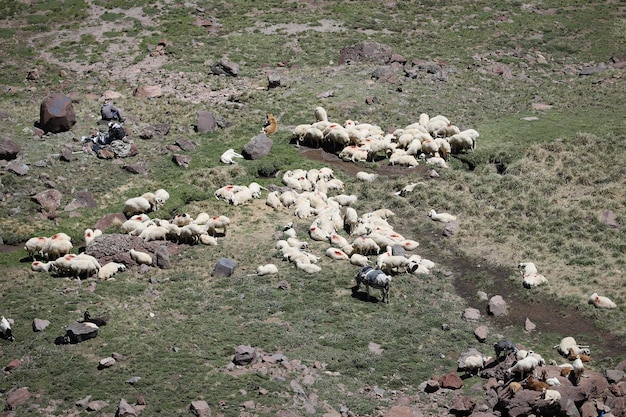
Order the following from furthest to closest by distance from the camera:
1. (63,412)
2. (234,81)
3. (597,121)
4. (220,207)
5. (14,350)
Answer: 1. (234,81)
2. (597,121)
3. (220,207)
4. (14,350)
5. (63,412)

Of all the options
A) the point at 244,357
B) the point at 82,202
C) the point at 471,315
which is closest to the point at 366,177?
the point at 471,315

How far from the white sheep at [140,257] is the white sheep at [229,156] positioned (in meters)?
8.11

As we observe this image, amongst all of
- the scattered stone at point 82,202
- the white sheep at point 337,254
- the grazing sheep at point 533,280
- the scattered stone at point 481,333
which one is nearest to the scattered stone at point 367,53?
the scattered stone at point 82,202

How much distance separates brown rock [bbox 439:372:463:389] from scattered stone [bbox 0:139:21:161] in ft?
63.0

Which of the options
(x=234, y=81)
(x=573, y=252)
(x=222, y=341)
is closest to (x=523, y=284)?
(x=573, y=252)

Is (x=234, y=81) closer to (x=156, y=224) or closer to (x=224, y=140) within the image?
(x=224, y=140)

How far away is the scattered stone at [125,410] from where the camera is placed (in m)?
19.5

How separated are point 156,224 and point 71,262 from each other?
384 centimetres

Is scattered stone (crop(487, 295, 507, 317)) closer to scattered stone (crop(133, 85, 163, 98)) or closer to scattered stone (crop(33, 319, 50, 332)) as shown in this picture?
scattered stone (crop(33, 319, 50, 332))

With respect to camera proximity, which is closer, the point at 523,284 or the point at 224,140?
the point at 523,284

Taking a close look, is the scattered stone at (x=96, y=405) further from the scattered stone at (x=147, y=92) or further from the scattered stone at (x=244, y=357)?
the scattered stone at (x=147, y=92)

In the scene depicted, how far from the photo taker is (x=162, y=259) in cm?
2691

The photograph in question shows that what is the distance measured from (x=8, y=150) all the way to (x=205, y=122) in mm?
8072

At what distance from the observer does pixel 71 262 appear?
2580 centimetres
